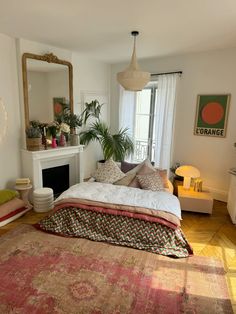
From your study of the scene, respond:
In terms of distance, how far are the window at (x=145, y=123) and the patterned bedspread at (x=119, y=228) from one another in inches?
97.4

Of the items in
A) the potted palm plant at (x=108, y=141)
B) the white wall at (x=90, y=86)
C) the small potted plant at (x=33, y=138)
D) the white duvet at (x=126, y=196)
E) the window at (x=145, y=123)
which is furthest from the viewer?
the window at (x=145, y=123)

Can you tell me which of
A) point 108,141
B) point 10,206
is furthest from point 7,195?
point 108,141

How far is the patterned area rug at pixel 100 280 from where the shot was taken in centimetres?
185

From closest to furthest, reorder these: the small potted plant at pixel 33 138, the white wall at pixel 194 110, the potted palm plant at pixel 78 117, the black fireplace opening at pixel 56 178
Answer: the small potted plant at pixel 33 138 → the white wall at pixel 194 110 → the black fireplace opening at pixel 56 178 → the potted palm plant at pixel 78 117

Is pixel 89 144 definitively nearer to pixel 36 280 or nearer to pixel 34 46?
pixel 34 46

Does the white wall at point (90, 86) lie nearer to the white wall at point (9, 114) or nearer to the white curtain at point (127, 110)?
the white curtain at point (127, 110)

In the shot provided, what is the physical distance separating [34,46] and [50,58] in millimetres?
313

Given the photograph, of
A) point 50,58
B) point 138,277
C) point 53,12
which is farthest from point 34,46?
point 138,277

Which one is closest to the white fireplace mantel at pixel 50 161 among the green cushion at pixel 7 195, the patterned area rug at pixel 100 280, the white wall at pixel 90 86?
the green cushion at pixel 7 195

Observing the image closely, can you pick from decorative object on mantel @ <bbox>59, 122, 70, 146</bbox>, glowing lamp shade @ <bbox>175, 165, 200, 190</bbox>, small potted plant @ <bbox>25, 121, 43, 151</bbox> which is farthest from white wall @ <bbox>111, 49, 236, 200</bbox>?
small potted plant @ <bbox>25, 121, 43, 151</bbox>

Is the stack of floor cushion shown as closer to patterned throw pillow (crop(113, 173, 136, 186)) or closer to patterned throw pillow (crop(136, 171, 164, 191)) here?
patterned throw pillow (crop(113, 173, 136, 186))

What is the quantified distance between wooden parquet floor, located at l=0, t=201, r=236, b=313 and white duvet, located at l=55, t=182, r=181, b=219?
504 millimetres

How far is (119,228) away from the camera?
266 cm

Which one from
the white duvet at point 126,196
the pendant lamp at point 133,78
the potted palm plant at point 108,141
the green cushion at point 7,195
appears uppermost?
the pendant lamp at point 133,78
